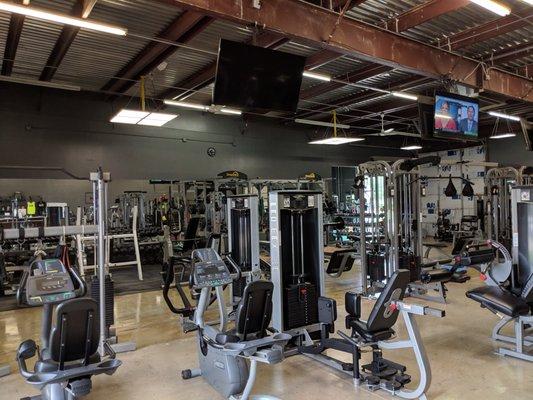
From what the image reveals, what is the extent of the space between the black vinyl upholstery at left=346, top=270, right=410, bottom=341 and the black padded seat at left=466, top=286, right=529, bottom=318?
131cm

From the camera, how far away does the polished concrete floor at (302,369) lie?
350 centimetres

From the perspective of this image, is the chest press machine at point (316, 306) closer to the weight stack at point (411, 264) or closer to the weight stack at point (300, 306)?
the weight stack at point (300, 306)

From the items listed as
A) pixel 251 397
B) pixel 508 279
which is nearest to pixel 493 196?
pixel 508 279

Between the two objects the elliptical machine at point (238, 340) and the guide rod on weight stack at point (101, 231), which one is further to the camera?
the guide rod on weight stack at point (101, 231)

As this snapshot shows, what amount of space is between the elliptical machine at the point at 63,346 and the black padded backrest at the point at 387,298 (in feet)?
6.64

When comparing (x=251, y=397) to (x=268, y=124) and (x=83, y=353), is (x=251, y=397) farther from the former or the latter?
(x=268, y=124)

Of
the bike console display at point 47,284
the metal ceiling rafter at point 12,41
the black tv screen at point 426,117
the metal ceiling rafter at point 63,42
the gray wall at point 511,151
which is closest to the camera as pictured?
the bike console display at point 47,284

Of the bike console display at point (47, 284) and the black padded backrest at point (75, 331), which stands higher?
the bike console display at point (47, 284)

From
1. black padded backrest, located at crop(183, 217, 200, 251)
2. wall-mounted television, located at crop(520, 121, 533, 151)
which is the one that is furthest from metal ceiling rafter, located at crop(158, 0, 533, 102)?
black padded backrest, located at crop(183, 217, 200, 251)

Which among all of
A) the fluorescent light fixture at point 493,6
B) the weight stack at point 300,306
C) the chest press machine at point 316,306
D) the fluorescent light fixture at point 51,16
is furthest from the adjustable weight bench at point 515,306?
the fluorescent light fixture at point 51,16

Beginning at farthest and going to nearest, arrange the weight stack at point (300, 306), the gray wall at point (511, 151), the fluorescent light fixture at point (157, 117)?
the gray wall at point (511, 151)
the fluorescent light fixture at point (157, 117)
the weight stack at point (300, 306)

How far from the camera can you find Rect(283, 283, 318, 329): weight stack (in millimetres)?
4316

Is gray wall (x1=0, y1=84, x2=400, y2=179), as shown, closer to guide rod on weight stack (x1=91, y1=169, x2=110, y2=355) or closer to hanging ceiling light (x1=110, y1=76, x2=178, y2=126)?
hanging ceiling light (x1=110, y1=76, x2=178, y2=126)

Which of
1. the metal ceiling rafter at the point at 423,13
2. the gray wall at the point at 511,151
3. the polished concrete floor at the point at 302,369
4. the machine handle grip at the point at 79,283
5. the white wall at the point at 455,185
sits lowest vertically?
the polished concrete floor at the point at 302,369
